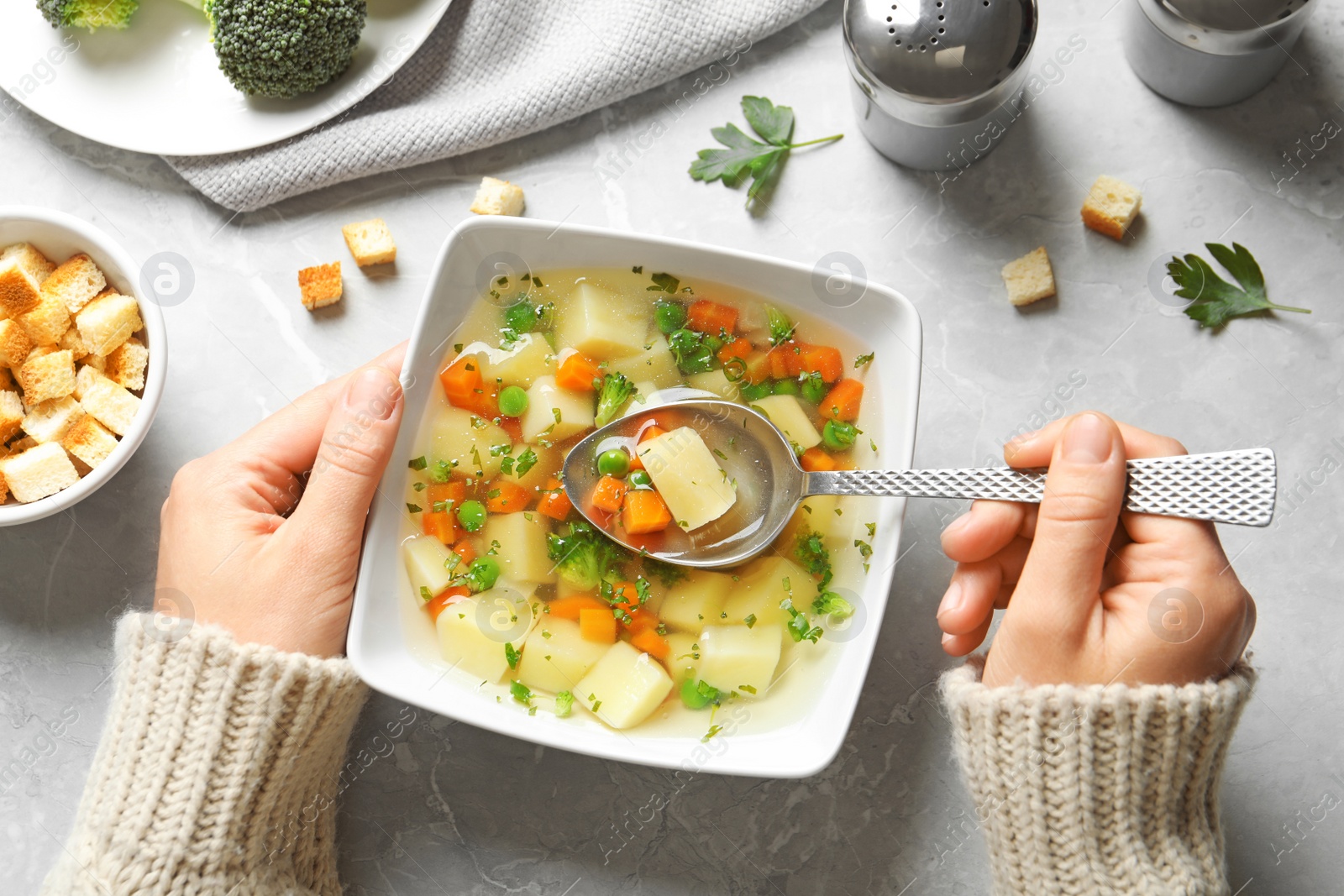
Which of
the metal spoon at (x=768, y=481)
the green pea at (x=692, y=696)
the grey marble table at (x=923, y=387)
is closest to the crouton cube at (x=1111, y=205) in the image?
the grey marble table at (x=923, y=387)

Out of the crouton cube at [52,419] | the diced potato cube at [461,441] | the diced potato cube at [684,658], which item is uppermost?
the crouton cube at [52,419]

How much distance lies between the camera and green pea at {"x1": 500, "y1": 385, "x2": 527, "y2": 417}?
204 centimetres

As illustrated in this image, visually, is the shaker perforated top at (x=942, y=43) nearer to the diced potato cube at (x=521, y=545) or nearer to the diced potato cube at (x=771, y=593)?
the diced potato cube at (x=771, y=593)

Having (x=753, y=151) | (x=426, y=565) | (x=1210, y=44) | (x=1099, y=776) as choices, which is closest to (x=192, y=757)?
(x=426, y=565)

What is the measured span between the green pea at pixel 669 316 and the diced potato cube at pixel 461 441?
42cm

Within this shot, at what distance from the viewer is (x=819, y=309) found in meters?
1.99

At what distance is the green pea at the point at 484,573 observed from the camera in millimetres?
2020

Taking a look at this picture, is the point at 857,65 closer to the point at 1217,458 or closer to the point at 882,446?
the point at 882,446

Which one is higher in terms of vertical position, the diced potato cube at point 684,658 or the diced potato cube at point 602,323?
the diced potato cube at point 602,323

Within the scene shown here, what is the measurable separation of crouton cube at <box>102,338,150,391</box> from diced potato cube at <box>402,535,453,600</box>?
2.29ft

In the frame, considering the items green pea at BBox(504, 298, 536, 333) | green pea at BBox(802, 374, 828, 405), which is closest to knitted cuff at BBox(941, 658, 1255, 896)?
green pea at BBox(802, 374, 828, 405)

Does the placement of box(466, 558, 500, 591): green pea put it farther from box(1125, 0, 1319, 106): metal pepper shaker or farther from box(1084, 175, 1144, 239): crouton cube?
box(1125, 0, 1319, 106): metal pepper shaker

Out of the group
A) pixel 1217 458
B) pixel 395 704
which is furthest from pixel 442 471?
pixel 1217 458

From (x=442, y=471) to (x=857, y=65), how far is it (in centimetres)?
121
